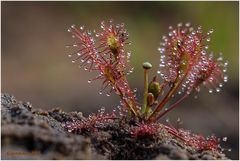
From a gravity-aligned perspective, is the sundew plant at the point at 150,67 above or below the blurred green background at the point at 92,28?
below

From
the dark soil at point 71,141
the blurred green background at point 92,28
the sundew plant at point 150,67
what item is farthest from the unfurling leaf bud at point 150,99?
the blurred green background at point 92,28

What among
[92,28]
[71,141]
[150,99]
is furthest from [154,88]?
[92,28]

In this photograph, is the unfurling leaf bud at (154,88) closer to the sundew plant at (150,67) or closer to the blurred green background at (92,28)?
the sundew plant at (150,67)

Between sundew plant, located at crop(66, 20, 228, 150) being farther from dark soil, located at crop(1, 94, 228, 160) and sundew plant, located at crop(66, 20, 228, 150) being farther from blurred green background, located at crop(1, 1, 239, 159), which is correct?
blurred green background, located at crop(1, 1, 239, 159)

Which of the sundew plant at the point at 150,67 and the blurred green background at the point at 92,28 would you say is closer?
the sundew plant at the point at 150,67

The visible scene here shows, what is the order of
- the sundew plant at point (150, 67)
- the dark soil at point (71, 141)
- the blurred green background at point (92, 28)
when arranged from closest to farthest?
1. the dark soil at point (71, 141)
2. the sundew plant at point (150, 67)
3. the blurred green background at point (92, 28)

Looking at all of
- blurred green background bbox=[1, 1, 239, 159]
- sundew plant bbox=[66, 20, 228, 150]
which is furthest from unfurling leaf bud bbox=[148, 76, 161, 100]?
blurred green background bbox=[1, 1, 239, 159]

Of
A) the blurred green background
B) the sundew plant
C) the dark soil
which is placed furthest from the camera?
the blurred green background
